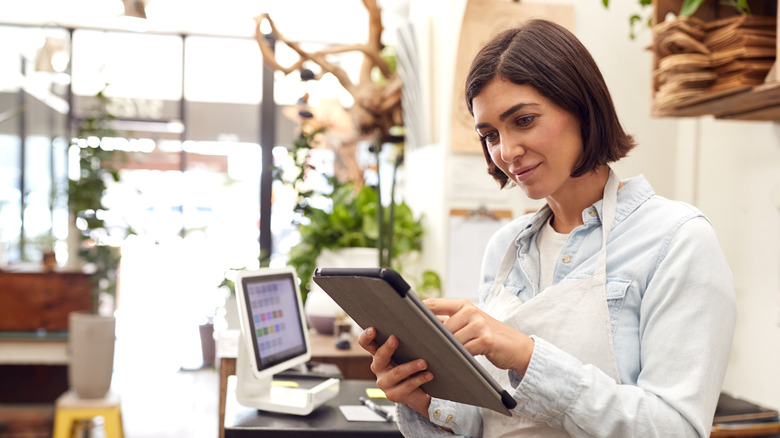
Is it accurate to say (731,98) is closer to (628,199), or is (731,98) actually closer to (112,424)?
(628,199)

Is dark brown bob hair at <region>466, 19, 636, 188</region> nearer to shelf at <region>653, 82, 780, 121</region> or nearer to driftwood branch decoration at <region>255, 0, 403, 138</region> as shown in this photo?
shelf at <region>653, 82, 780, 121</region>

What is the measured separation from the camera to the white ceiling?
7438 millimetres

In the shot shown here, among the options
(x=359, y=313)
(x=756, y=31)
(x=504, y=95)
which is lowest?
(x=359, y=313)

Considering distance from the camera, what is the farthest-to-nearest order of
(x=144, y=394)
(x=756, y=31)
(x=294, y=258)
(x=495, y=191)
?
(x=144, y=394) → (x=294, y=258) → (x=495, y=191) → (x=756, y=31)

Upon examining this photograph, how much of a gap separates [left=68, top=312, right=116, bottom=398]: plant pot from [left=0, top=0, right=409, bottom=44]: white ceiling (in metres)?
4.11

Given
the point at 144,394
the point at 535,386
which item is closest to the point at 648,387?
the point at 535,386

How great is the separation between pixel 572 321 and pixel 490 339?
198 mm

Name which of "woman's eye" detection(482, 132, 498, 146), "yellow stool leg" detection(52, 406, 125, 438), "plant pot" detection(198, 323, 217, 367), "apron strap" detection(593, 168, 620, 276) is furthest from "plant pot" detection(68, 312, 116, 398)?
"apron strap" detection(593, 168, 620, 276)

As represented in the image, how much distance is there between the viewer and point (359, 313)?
1.10 m

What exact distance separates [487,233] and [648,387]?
2.06 m

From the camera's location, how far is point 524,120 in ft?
3.49

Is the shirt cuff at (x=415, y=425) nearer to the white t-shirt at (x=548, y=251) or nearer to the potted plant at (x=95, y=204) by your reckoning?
the white t-shirt at (x=548, y=251)

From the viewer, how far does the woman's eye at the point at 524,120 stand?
105 cm

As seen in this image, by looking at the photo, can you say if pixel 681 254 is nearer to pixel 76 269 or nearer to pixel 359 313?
pixel 359 313
